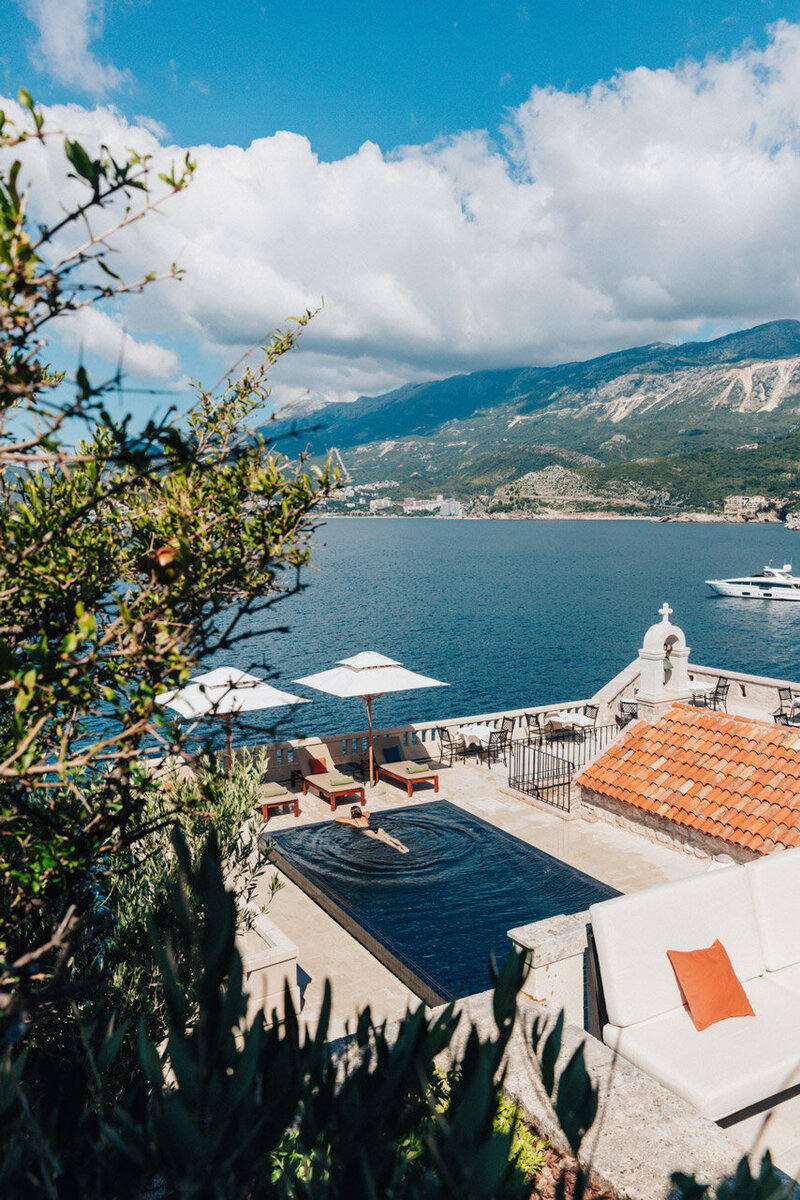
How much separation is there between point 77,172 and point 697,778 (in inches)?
430

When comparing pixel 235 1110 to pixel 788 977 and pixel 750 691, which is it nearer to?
pixel 788 977

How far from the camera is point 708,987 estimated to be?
580 centimetres

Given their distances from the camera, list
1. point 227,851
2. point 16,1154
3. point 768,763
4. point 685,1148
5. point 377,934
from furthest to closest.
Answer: point 768,763 → point 377,934 → point 227,851 → point 685,1148 → point 16,1154

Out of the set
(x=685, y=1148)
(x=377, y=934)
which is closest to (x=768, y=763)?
(x=377, y=934)

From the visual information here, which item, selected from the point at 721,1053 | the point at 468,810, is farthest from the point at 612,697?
the point at 721,1053

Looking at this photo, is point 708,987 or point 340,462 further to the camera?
point 708,987

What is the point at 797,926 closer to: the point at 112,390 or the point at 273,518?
the point at 273,518

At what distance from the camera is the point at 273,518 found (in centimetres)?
345

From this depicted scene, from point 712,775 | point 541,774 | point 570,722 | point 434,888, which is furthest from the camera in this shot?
point 570,722

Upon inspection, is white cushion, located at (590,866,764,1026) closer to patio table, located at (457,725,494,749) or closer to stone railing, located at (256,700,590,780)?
stone railing, located at (256,700,590,780)

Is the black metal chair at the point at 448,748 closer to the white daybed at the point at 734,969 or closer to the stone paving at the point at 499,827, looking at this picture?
the stone paving at the point at 499,827

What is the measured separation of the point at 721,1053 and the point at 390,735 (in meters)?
11.2

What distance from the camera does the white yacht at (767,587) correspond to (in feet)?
254

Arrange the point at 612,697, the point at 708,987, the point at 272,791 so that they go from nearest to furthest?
1. the point at 708,987
2. the point at 272,791
3. the point at 612,697
